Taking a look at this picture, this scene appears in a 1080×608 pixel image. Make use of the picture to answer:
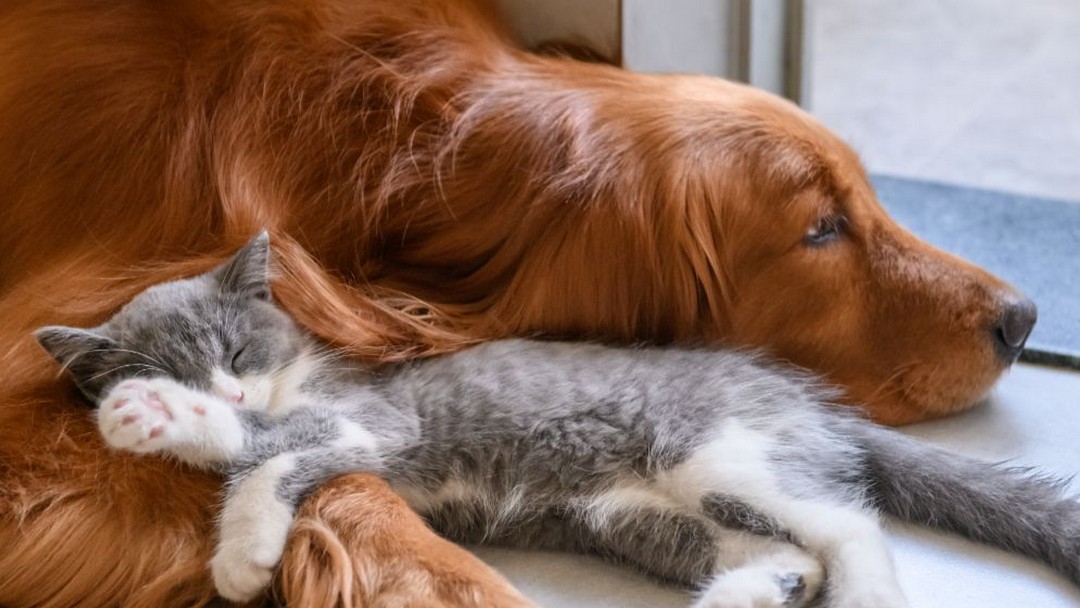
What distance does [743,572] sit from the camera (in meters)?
1.60

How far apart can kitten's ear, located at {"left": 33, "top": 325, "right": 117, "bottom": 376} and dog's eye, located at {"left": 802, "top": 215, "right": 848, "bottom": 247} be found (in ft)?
3.13

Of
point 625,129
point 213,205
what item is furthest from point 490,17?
point 213,205

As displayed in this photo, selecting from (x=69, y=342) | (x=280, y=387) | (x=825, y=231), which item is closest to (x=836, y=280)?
(x=825, y=231)

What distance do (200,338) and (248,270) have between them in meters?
0.11

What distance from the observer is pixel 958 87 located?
345cm

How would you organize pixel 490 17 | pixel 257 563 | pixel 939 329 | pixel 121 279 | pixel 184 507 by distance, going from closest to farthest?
pixel 257 563
pixel 184 507
pixel 121 279
pixel 939 329
pixel 490 17

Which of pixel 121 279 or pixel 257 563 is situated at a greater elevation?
pixel 121 279

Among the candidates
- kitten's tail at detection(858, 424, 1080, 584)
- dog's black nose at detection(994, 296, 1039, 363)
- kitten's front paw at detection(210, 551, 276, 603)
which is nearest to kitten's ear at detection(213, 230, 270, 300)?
kitten's front paw at detection(210, 551, 276, 603)

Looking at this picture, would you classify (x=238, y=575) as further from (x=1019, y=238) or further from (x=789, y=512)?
(x=1019, y=238)

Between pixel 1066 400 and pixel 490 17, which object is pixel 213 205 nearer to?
pixel 490 17

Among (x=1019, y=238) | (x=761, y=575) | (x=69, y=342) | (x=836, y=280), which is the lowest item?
(x=1019, y=238)

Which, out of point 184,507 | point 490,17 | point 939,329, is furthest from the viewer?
point 490,17

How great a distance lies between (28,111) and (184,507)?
641 millimetres

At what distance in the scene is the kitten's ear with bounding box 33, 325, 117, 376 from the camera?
1.69 m
